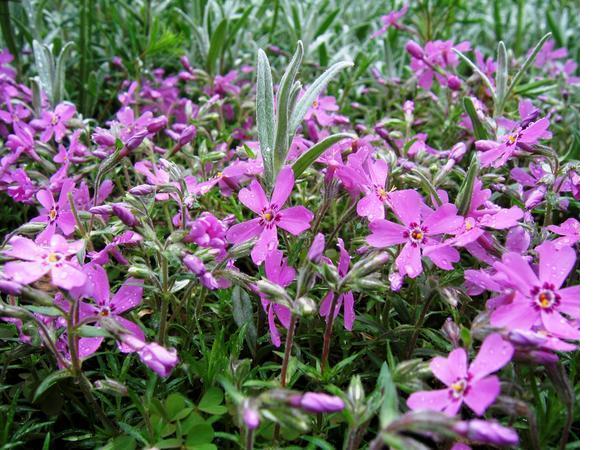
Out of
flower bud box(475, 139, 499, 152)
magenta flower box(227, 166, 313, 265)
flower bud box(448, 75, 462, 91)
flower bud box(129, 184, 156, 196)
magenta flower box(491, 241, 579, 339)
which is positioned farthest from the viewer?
flower bud box(448, 75, 462, 91)

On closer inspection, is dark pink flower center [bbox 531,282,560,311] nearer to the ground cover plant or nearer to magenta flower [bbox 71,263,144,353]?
the ground cover plant

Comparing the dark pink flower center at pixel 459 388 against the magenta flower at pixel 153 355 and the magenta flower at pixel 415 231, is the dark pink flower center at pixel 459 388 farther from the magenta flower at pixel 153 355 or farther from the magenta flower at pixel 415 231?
the magenta flower at pixel 153 355

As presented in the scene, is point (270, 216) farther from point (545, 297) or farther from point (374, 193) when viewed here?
point (545, 297)

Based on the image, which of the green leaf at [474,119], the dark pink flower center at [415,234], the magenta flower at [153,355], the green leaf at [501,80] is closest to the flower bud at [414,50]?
the green leaf at [501,80]

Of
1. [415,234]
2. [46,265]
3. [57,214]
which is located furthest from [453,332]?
[57,214]

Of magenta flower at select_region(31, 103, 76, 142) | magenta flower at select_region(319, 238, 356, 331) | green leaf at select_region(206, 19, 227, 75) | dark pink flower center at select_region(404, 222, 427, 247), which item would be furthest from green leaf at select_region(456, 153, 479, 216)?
green leaf at select_region(206, 19, 227, 75)
